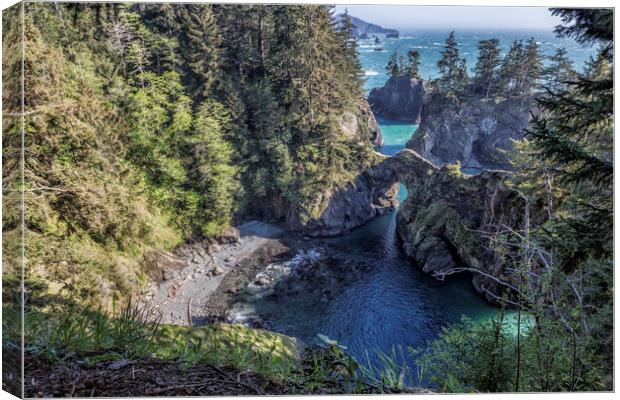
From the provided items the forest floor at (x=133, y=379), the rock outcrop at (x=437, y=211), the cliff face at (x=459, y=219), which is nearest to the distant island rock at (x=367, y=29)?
the rock outcrop at (x=437, y=211)

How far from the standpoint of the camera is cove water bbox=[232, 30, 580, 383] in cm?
504

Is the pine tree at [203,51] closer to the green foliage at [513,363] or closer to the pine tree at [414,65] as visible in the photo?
the pine tree at [414,65]

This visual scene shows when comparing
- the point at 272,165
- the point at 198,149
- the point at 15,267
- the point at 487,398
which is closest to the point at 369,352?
the point at 487,398

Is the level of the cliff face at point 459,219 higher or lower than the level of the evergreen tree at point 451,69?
lower

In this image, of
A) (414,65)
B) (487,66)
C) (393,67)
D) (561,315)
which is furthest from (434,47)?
(561,315)

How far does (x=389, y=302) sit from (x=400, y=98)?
2.92m

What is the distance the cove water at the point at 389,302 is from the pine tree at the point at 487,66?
10 cm

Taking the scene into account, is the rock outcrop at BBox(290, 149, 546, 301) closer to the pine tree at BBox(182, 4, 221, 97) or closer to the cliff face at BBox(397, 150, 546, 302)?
the cliff face at BBox(397, 150, 546, 302)

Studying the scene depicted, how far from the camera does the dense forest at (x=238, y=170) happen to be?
3.37 meters

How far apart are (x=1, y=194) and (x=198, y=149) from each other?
2288mm

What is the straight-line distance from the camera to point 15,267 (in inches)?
152

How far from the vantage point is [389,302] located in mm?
6059

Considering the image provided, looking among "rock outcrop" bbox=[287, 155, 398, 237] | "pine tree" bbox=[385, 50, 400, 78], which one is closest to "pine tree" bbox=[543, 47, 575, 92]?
"pine tree" bbox=[385, 50, 400, 78]

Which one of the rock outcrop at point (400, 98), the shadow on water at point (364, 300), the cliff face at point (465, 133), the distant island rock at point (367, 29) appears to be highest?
the distant island rock at point (367, 29)
